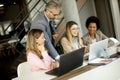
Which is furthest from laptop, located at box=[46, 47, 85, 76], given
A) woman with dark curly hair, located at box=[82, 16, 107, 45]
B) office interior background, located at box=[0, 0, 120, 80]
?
office interior background, located at box=[0, 0, 120, 80]

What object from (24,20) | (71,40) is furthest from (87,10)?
(71,40)

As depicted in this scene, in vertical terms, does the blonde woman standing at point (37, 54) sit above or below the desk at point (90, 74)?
above

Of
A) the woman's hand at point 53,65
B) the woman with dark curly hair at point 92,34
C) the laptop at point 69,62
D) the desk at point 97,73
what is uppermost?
the woman with dark curly hair at point 92,34

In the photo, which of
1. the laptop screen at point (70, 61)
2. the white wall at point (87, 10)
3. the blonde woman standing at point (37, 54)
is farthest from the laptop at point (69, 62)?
the white wall at point (87, 10)

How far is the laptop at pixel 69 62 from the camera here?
1954 mm

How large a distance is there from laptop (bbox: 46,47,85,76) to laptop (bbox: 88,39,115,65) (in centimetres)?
17

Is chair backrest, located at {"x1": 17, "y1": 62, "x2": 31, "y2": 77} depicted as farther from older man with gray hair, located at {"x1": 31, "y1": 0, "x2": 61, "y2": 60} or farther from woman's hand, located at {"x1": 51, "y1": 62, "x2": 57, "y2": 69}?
older man with gray hair, located at {"x1": 31, "y1": 0, "x2": 61, "y2": 60}

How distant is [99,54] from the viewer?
2.46 metres

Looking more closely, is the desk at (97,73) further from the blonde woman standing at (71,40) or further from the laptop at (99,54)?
the blonde woman standing at (71,40)

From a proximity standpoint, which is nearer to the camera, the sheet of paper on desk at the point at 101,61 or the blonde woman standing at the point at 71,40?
the sheet of paper on desk at the point at 101,61

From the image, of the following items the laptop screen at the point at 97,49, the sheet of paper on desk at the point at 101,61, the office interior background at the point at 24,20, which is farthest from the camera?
the office interior background at the point at 24,20

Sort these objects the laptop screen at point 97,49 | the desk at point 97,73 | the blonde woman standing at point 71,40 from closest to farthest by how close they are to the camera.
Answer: the desk at point 97,73 → the laptop screen at point 97,49 → the blonde woman standing at point 71,40

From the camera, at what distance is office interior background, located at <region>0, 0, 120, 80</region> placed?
207 inches

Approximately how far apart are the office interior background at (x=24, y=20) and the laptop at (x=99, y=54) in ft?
7.14
